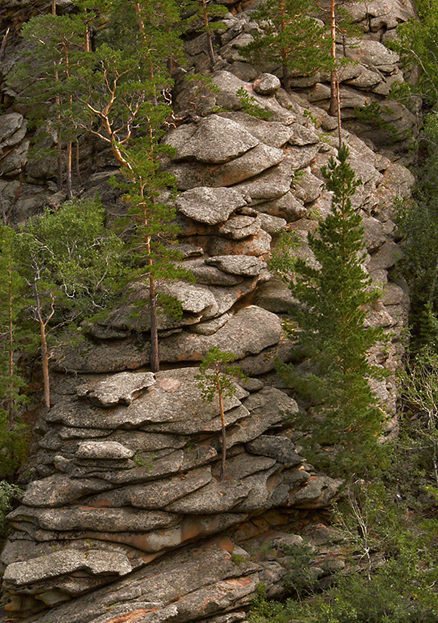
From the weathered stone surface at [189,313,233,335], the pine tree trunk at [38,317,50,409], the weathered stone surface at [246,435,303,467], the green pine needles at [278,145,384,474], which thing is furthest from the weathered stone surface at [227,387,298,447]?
the pine tree trunk at [38,317,50,409]

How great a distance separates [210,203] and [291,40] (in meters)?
14.0

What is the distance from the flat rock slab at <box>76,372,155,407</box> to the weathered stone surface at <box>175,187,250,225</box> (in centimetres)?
896

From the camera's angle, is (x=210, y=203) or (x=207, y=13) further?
(x=207, y=13)

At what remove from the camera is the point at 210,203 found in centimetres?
3050

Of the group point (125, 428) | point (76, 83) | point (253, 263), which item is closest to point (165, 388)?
point (125, 428)

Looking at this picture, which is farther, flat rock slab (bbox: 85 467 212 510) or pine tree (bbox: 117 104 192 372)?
pine tree (bbox: 117 104 192 372)

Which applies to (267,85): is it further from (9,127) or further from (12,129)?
(9,127)

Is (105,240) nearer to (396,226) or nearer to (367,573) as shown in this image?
(396,226)

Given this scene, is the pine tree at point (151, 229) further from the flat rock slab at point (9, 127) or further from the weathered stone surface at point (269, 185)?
the flat rock slab at point (9, 127)

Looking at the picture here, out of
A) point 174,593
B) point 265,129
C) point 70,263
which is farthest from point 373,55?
point 174,593

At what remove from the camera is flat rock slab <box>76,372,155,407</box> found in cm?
2378

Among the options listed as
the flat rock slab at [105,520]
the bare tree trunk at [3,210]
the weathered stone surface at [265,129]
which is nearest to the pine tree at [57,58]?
the bare tree trunk at [3,210]

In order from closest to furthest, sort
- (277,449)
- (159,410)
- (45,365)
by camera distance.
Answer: (159,410) → (277,449) → (45,365)

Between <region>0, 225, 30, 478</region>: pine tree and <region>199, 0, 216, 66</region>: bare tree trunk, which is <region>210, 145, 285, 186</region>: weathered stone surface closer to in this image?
<region>0, 225, 30, 478</region>: pine tree
